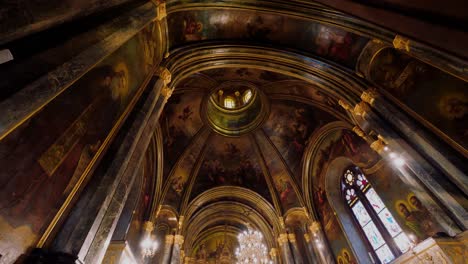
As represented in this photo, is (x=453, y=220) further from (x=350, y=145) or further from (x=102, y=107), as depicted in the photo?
(x=102, y=107)

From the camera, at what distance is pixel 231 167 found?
14.8m

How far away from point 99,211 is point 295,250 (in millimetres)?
10851

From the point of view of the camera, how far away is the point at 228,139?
46.5 ft

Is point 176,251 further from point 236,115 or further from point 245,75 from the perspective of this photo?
point 245,75

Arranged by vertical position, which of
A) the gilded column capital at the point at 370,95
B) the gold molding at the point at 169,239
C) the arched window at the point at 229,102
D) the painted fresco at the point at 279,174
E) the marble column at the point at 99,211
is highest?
the arched window at the point at 229,102

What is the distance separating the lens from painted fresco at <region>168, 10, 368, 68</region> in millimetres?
7949

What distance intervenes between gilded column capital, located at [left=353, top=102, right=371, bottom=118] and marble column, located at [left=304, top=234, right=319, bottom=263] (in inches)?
294

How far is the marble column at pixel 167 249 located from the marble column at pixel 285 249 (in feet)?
19.4

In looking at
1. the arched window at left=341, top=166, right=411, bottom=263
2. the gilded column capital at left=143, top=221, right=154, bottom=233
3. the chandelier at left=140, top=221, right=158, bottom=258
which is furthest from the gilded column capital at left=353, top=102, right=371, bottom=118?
the gilded column capital at left=143, top=221, right=154, bottom=233

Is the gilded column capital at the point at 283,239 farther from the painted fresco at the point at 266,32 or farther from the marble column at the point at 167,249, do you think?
the painted fresco at the point at 266,32

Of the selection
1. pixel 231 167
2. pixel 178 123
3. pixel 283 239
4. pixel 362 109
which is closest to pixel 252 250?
pixel 283 239

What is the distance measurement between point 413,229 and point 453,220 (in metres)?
2.27

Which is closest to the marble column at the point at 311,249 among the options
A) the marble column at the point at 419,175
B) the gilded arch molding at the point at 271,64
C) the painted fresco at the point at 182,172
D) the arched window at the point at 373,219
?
the arched window at the point at 373,219

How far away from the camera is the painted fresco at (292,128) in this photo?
11884mm
